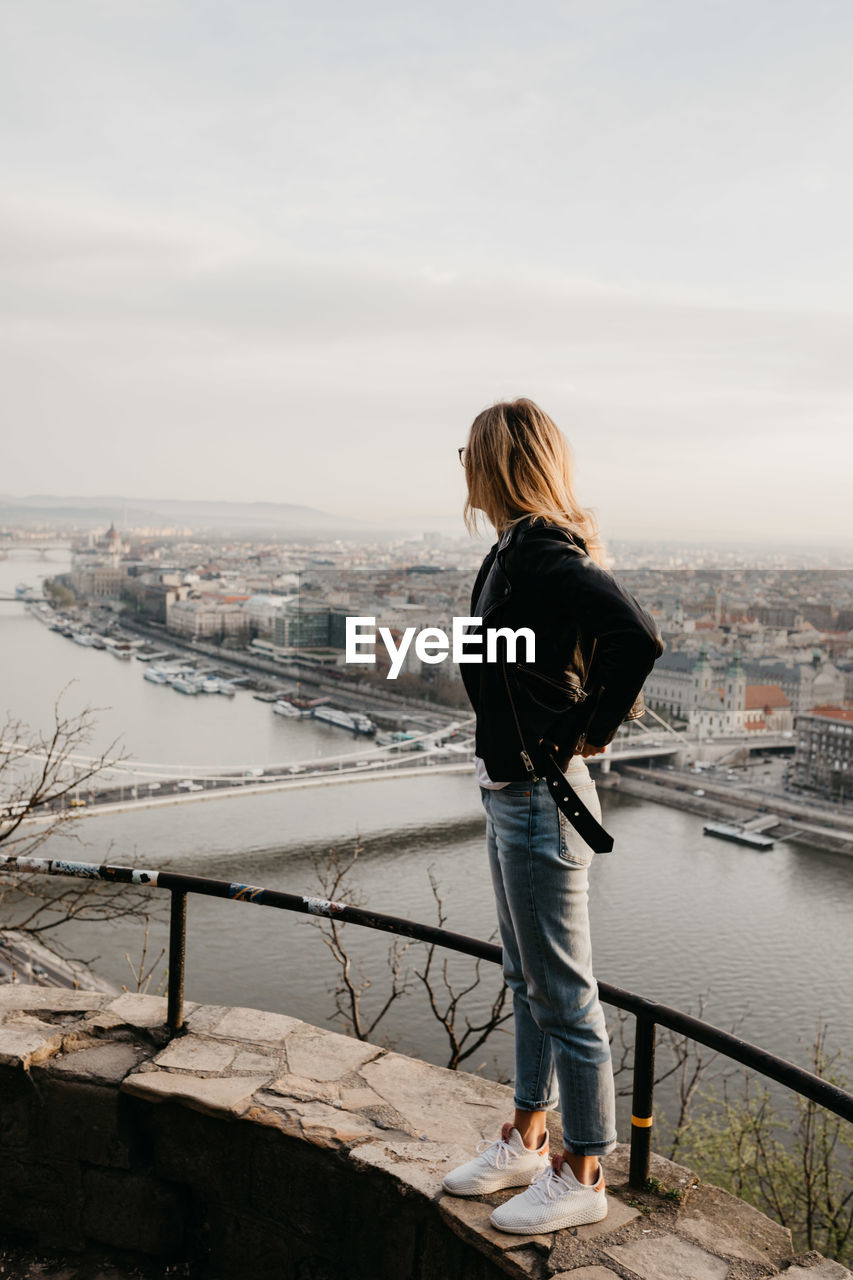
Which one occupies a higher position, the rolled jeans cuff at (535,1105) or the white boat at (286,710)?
the rolled jeans cuff at (535,1105)

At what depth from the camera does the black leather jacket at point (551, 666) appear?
753 millimetres

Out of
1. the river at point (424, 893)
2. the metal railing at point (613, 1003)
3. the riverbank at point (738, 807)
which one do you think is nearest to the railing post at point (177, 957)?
the metal railing at point (613, 1003)

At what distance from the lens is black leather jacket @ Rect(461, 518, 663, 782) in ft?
2.47

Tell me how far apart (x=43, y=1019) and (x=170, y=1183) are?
265mm

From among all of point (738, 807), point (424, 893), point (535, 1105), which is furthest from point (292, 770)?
point (535, 1105)

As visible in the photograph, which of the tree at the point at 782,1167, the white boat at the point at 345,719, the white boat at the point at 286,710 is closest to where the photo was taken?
the tree at the point at 782,1167

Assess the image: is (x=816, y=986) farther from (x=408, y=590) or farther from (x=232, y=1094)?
(x=408, y=590)

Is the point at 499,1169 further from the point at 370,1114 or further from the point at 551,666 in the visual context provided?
the point at 551,666

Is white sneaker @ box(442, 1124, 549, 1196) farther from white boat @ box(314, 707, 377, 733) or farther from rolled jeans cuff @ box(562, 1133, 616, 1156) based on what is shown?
white boat @ box(314, 707, 377, 733)

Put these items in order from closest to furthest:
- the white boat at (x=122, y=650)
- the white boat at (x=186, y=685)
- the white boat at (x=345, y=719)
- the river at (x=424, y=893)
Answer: the river at (x=424, y=893) < the white boat at (x=345, y=719) < the white boat at (x=186, y=685) < the white boat at (x=122, y=650)

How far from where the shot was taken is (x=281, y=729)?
2086cm

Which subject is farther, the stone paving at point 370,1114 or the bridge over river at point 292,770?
the bridge over river at point 292,770

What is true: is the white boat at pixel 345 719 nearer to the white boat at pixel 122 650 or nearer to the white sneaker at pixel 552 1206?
the white boat at pixel 122 650

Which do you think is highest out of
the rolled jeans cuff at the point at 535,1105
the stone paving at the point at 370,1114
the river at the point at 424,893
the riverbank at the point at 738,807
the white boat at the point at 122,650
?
the rolled jeans cuff at the point at 535,1105
